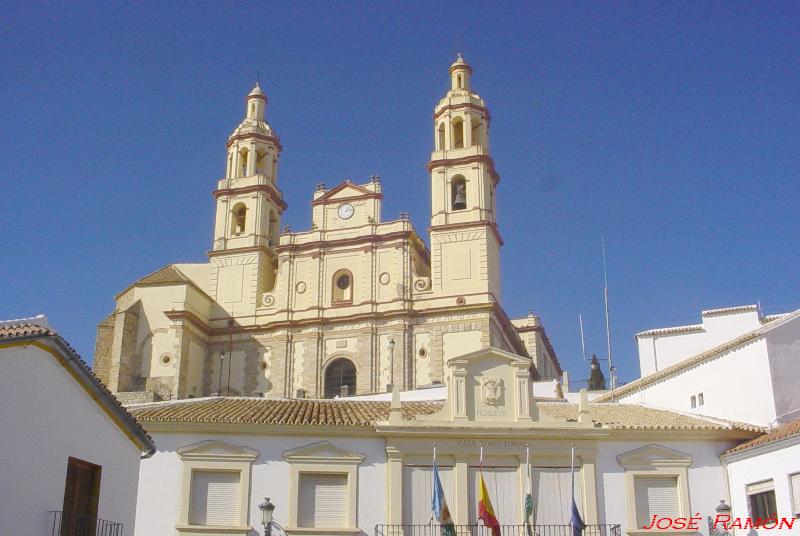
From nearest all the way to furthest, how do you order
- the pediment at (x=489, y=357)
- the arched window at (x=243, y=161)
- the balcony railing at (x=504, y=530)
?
the balcony railing at (x=504, y=530) < the pediment at (x=489, y=357) < the arched window at (x=243, y=161)

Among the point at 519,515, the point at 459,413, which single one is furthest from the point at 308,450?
the point at 519,515

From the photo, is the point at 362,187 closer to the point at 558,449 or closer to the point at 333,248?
the point at 333,248

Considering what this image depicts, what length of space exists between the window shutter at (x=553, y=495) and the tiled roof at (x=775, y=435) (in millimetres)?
3703

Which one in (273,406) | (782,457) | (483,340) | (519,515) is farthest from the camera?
(483,340)

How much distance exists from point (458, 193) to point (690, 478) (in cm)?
2647

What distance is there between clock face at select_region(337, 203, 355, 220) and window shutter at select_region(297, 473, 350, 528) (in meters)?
27.0

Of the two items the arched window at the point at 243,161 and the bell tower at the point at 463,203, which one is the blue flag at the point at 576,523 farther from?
the arched window at the point at 243,161

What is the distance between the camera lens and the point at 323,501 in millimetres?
21250

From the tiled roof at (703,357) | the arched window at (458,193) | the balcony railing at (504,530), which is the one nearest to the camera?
the balcony railing at (504,530)

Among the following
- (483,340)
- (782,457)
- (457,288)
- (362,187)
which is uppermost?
(362,187)

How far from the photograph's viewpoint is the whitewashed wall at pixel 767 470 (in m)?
19.5

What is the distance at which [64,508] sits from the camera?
14055 mm

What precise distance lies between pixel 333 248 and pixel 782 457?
2981cm

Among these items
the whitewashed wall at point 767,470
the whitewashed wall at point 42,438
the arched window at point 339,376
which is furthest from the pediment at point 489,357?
the arched window at point 339,376
